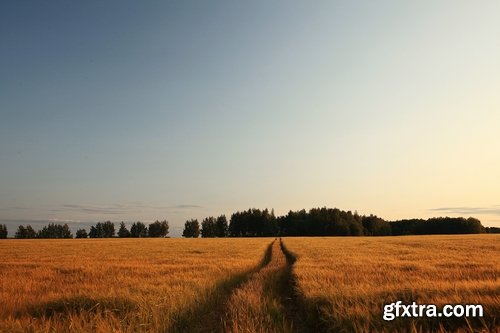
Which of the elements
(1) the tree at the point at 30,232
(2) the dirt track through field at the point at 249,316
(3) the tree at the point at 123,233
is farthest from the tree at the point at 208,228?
(2) the dirt track through field at the point at 249,316

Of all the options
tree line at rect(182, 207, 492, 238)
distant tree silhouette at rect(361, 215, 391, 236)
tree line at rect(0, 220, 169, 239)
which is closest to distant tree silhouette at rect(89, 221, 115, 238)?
tree line at rect(0, 220, 169, 239)

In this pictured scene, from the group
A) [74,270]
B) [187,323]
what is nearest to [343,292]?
[187,323]

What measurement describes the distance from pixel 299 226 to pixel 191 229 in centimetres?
4858

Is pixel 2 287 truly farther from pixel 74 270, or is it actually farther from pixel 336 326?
pixel 336 326

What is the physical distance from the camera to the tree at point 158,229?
16749 cm

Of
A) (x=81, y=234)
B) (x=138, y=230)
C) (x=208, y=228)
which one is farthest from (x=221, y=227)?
(x=81, y=234)

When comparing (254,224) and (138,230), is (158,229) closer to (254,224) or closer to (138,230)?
(138,230)

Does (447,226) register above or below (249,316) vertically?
above

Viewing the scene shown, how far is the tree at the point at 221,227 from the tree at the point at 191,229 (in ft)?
33.6

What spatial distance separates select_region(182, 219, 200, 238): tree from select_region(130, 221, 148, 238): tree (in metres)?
19.6

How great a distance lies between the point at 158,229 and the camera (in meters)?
169

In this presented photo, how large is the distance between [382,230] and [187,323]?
142072 mm

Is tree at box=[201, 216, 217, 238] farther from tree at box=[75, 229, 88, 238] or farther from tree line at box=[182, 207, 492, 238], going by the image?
tree at box=[75, 229, 88, 238]

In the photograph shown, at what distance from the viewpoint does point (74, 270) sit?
1931cm
